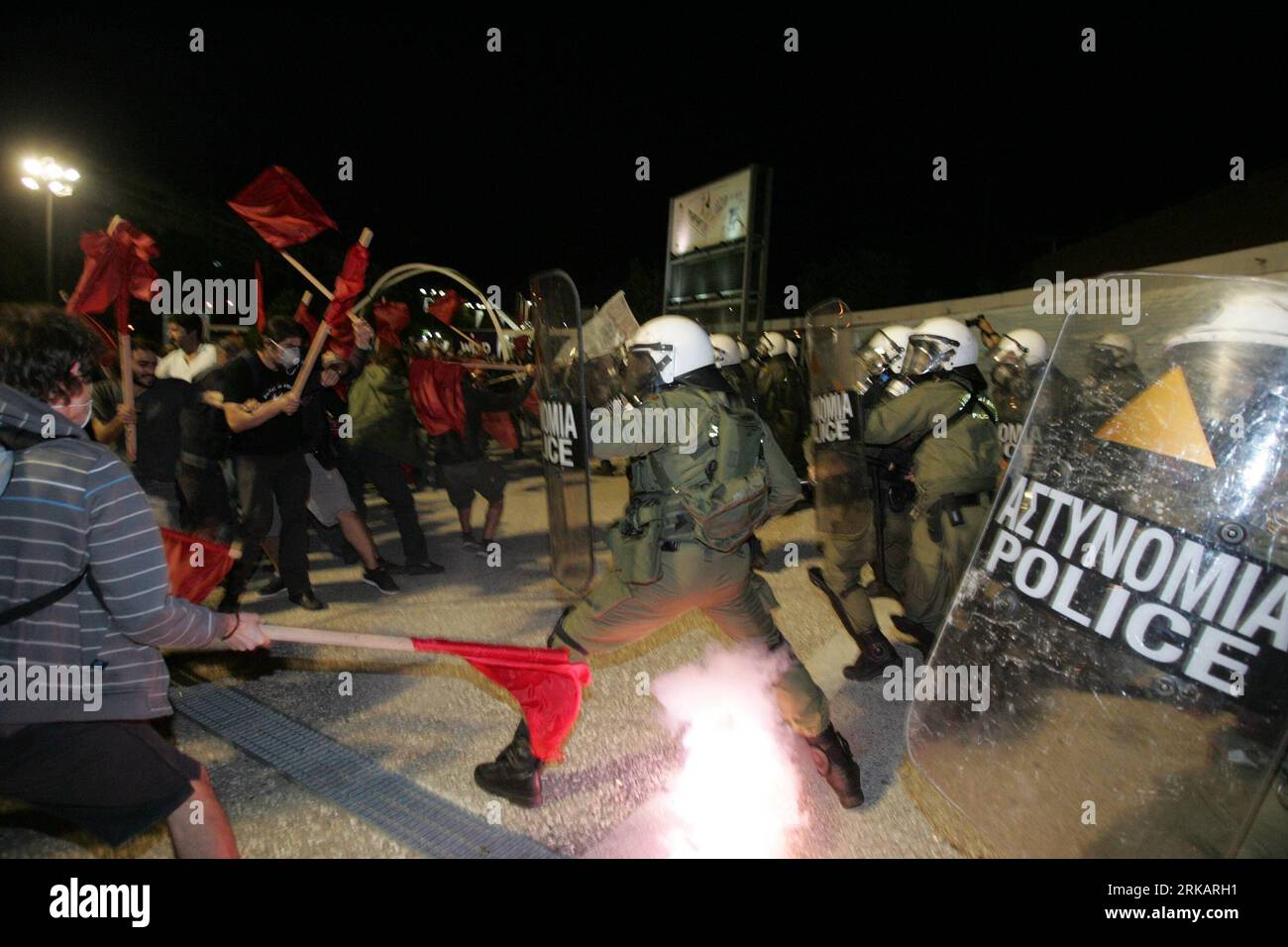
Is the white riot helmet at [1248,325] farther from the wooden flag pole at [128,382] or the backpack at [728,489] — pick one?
the wooden flag pole at [128,382]

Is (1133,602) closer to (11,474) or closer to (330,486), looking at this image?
(11,474)

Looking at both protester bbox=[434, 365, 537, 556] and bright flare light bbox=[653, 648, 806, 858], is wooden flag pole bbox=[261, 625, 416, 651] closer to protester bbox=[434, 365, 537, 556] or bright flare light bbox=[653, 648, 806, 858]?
bright flare light bbox=[653, 648, 806, 858]

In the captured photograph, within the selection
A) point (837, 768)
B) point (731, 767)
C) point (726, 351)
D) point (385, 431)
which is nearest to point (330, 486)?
point (385, 431)

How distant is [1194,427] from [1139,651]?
53 cm

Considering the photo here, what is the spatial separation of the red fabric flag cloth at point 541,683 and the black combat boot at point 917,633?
84.4 inches

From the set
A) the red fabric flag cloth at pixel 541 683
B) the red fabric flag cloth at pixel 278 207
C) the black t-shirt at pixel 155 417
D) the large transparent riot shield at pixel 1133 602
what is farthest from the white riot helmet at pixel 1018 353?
the black t-shirt at pixel 155 417

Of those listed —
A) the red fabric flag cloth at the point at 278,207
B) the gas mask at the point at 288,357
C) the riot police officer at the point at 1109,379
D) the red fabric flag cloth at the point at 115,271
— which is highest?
the red fabric flag cloth at the point at 278,207

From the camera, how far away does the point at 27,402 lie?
5.26ft

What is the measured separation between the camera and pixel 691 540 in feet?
8.80

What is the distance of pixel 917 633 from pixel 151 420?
4.83m

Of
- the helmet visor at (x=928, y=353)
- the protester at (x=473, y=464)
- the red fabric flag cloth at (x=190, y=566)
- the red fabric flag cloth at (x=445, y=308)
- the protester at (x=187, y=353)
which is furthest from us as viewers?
the red fabric flag cloth at (x=445, y=308)

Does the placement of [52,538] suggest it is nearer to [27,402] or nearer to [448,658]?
[27,402]

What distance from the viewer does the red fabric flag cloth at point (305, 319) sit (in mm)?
5136
